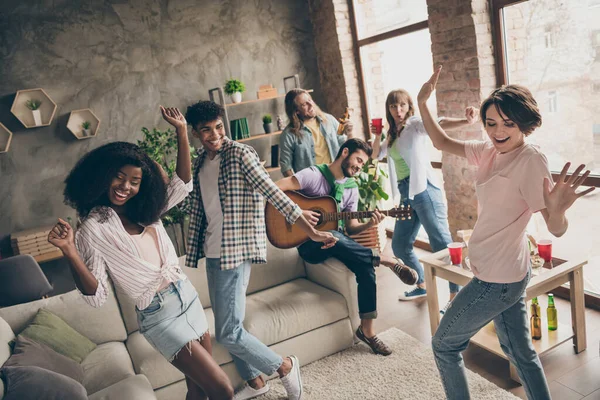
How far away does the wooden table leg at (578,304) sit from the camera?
9.20ft

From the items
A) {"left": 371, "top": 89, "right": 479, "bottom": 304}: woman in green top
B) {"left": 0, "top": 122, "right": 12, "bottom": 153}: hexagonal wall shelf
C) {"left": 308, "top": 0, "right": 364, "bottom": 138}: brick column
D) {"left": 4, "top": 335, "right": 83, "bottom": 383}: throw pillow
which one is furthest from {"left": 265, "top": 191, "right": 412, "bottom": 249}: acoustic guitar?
{"left": 0, "top": 122, "right": 12, "bottom": 153}: hexagonal wall shelf

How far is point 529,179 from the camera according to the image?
182cm

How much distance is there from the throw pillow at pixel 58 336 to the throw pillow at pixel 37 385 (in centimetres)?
52

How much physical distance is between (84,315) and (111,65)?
3084 millimetres

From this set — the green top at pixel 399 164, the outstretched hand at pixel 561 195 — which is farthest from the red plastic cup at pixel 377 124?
the outstretched hand at pixel 561 195

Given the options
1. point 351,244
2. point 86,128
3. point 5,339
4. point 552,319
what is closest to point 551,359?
point 552,319

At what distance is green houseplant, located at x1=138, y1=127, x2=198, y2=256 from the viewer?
4805mm

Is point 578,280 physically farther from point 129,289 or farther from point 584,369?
point 129,289

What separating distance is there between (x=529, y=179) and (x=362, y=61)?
4.05m

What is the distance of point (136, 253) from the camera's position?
204 centimetres

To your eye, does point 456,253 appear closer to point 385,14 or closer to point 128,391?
point 128,391

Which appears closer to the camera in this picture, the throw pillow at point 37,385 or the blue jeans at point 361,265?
the throw pillow at point 37,385

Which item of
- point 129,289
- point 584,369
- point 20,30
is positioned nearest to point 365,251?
point 584,369

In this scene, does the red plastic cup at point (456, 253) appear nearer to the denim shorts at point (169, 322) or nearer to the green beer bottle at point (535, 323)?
the green beer bottle at point (535, 323)
